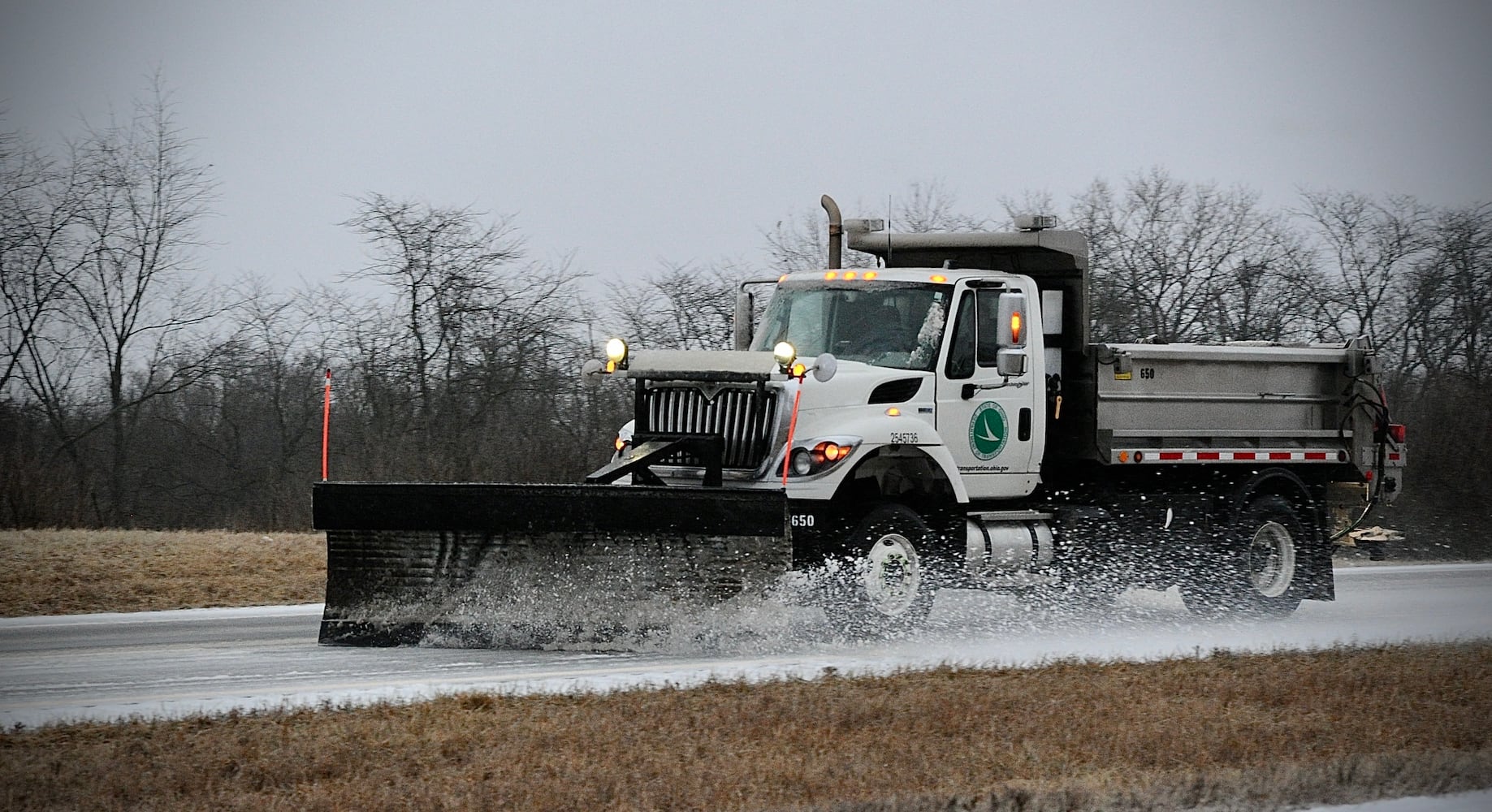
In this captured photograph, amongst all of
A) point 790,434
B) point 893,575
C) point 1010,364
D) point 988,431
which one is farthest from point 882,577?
point 1010,364

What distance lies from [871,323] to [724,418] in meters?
1.49

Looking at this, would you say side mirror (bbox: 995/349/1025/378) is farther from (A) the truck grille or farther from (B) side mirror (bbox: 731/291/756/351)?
(B) side mirror (bbox: 731/291/756/351)

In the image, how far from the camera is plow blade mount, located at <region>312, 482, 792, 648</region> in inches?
400

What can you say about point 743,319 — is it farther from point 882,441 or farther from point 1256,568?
point 1256,568

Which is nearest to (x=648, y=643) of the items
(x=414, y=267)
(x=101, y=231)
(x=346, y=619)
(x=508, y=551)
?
(x=508, y=551)

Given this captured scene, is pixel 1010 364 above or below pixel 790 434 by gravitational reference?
above

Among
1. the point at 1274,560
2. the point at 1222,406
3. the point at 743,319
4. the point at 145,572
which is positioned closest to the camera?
the point at 743,319

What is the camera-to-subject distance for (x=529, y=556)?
10531 mm

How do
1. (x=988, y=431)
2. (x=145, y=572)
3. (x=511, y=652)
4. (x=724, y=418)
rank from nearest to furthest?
1. (x=511, y=652)
2. (x=724, y=418)
3. (x=988, y=431)
4. (x=145, y=572)

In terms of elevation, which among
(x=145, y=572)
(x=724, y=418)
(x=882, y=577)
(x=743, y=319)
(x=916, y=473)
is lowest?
(x=145, y=572)

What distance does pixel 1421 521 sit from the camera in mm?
23969

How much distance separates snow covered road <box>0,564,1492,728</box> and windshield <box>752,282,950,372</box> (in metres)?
1.79

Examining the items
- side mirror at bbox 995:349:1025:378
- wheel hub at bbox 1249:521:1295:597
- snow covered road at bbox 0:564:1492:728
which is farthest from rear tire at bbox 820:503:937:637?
wheel hub at bbox 1249:521:1295:597

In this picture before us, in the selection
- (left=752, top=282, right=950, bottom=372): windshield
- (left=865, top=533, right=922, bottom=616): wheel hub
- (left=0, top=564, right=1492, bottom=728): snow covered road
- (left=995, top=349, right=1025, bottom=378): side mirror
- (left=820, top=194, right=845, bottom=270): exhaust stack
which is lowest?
(left=0, top=564, right=1492, bottom=728): snow covered road
